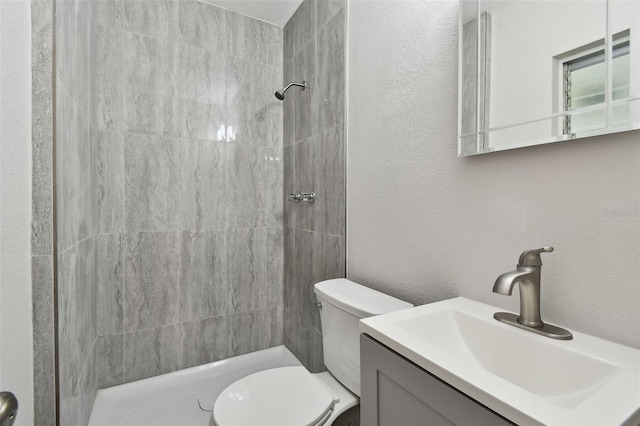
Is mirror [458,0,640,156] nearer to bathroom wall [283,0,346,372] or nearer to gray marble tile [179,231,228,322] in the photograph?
bathroom wall [283,0,346,372]

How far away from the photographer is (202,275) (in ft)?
6.12

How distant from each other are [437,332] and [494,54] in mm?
757

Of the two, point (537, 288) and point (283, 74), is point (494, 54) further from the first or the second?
point (283, 74)

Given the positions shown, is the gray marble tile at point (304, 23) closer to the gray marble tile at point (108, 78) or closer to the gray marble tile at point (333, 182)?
the gray marble tile at point (333, 182)

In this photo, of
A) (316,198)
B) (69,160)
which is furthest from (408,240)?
(69,160)

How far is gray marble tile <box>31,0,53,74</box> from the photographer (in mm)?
794

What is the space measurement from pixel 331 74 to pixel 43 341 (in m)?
1.49

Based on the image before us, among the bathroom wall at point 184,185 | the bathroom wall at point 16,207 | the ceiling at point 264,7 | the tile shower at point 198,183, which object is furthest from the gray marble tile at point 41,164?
the ceiling at point 264,7

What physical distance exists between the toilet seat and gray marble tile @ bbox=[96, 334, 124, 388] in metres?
0.93

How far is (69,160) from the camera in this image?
1.03 m

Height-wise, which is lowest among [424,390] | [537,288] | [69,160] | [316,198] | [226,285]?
[226,285]

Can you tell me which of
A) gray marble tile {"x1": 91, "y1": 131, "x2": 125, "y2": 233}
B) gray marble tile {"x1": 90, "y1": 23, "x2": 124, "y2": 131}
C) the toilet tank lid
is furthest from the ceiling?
the toilet tank lid

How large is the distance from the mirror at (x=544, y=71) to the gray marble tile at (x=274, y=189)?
4.53 feet

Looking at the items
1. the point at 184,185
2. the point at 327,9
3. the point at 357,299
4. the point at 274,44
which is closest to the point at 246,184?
the point at 184,185
